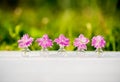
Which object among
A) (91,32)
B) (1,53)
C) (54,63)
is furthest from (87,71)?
(1,53)

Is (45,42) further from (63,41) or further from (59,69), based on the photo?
(59,69)

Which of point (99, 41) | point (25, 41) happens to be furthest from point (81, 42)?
point (25, 41)

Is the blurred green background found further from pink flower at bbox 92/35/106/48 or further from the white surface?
the white surface

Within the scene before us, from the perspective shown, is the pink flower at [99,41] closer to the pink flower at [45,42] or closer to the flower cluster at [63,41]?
the flower cluster at [63,41]

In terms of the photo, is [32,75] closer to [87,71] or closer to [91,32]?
[87,71]

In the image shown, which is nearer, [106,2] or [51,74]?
[51,74]

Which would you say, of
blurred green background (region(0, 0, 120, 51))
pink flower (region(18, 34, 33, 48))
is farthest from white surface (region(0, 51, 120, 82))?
blurred green background (region(0, 0, 120, 51))

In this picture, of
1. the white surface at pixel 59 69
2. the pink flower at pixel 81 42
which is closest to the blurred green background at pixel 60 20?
the pink flower at pixel 81 42
